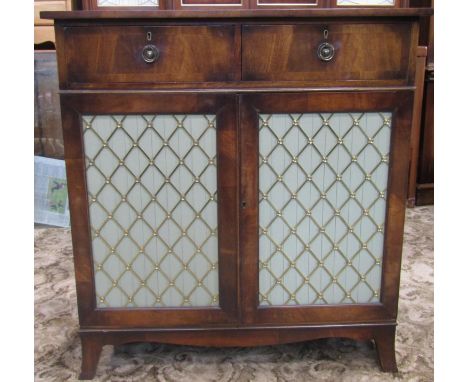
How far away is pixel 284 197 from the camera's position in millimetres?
1227

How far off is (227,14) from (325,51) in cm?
23

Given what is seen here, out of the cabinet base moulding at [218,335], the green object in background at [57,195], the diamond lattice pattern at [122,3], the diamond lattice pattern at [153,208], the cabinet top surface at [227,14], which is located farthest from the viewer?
Result: the green object in background at [57,195]

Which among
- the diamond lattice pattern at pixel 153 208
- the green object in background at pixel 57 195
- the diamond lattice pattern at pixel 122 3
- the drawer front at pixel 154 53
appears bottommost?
the green object in background at pixel 57 195

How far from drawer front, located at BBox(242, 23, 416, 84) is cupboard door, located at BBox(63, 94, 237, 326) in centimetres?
→ 12

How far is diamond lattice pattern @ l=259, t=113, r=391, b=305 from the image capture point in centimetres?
119

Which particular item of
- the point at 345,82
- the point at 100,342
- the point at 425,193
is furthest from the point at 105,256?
the point at 425,193

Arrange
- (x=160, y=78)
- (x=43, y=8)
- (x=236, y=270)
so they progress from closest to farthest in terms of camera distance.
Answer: (x=160, y=78) → (x=236, y=270) → (x=43, y=8)

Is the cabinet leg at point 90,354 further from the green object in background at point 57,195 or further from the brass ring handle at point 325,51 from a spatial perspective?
the green object in background at point 57,195

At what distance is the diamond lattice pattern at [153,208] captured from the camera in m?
1.19

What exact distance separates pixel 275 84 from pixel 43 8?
148 cm

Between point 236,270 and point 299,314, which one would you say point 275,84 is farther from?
point 299,314

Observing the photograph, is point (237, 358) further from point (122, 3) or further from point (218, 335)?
point (122, 3)

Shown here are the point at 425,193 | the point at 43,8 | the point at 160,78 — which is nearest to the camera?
the point at 160,78

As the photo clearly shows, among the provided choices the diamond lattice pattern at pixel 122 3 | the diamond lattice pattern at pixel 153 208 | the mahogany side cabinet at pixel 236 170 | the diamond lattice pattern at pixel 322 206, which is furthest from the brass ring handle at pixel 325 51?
the diamond lattice pattern at pixel 122 3
